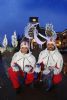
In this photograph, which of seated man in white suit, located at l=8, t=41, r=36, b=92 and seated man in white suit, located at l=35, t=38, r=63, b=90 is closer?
seated man in white suit, located at l=8, t=41, r=36, b=92

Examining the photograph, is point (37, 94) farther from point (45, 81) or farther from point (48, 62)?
point (48, 62)

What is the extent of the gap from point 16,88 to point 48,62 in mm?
1727

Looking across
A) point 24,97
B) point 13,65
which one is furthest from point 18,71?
point 24,97

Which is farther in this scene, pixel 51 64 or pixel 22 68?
pixel 51 64

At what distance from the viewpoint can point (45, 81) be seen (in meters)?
13.8

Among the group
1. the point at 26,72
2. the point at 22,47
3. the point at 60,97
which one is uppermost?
the point at 22,47

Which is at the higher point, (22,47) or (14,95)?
(22,47)

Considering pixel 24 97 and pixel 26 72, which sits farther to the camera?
pixel 26 72

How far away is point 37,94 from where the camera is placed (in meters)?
13.3

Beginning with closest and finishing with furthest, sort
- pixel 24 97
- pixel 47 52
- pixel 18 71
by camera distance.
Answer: pixel 24 97
pixel 18 71
pixel 47 52

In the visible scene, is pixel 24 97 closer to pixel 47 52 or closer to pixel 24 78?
pixel 24 78

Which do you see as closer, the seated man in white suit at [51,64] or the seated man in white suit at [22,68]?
the seated man in white suit at [22,68]

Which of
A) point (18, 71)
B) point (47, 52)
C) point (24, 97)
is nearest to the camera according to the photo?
point (24, 97)

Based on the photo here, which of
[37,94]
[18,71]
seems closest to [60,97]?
[37,94]
